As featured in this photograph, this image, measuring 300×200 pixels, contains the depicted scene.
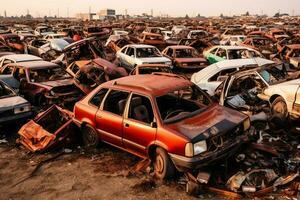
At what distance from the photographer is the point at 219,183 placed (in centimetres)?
601

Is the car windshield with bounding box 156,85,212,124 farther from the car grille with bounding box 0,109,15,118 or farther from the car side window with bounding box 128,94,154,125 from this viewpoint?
the car grille with bounding box 0,109,15,118

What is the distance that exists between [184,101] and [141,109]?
3.53ft

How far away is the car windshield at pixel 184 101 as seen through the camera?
6.82m

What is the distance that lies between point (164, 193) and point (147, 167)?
957mm

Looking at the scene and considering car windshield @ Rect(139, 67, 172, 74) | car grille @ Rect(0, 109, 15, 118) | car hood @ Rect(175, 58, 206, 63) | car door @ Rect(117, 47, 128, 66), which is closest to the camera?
car grille @ Rect(0, 109, 15, 118)

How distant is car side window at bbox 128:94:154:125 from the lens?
660 centimetres

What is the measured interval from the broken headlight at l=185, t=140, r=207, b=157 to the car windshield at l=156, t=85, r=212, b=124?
1117 millimetres

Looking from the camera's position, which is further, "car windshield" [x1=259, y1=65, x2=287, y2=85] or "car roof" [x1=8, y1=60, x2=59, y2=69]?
"car roof" [x1=8, y1=60, x2=59, y2=69]

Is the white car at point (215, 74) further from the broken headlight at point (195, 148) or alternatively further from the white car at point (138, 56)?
the white car at point (138, 56)

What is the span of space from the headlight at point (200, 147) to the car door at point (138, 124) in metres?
0.89

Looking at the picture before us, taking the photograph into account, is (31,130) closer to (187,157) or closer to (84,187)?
(84,187)

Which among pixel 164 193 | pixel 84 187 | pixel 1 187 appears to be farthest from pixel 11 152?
pixel 164 193

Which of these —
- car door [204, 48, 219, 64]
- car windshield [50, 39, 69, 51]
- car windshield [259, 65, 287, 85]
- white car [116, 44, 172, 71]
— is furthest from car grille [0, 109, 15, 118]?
car windshield [50, 39, 69, 51]

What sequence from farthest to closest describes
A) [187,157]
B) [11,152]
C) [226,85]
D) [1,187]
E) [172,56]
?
[172,56], [226,85], [11,152], [1,187], [187,157]
